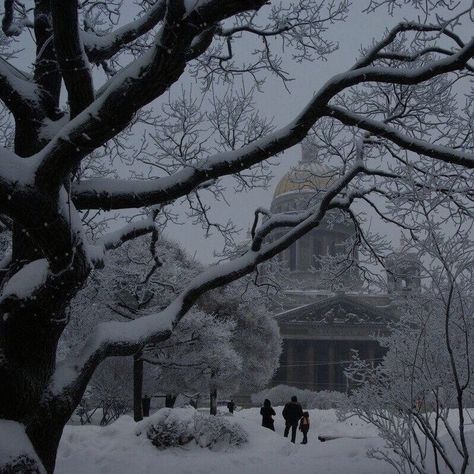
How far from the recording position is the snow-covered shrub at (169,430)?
1232 centimetres

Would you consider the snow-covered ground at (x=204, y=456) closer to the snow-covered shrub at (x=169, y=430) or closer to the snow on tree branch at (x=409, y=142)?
the snow-covered shrub at (x=169, y=430)

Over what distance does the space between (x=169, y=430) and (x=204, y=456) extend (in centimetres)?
101

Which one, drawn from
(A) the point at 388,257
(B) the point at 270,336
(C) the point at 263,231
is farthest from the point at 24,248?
(B) the point at 270,336

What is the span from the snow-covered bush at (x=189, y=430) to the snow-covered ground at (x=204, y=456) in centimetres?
17

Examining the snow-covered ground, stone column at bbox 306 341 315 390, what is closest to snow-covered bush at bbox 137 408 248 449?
the snow-covered ground

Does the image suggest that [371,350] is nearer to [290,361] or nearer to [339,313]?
[339,313]

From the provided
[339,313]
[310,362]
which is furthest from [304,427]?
[310,362]

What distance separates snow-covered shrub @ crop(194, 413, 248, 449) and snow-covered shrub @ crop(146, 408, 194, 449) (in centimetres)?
18

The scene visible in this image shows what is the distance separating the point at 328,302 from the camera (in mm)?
51125

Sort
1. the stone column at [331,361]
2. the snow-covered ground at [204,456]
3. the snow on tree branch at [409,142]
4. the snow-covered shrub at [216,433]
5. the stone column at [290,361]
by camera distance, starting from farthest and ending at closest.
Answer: the stone column at [290,361] → the stone column at [331,361] → the snow-covered shrub at [216,433] → the snow-covered ground at [204,456] → the snow on tree branch at [409,142]

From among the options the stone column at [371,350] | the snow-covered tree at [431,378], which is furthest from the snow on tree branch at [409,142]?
the stone column at [371,350]

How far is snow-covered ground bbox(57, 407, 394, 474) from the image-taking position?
32.8ft

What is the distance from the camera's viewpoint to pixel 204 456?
1189 cm

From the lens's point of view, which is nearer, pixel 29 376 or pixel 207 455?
pixel 29 376
